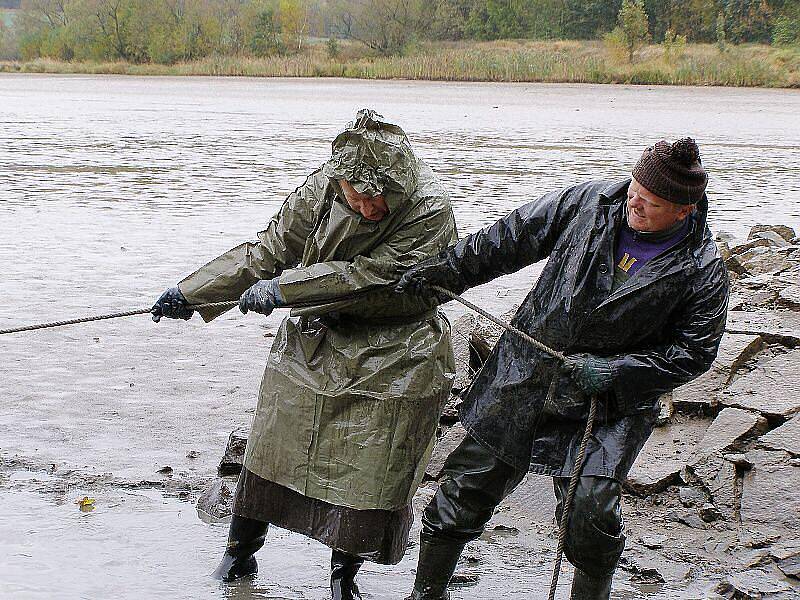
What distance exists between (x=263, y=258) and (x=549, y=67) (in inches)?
1773

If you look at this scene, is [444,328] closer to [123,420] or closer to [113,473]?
[113,473]

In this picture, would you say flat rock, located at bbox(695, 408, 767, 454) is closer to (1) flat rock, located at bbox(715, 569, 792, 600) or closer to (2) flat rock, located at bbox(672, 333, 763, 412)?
(2) flat rock, located at bbox(672, 333, 763, 412)

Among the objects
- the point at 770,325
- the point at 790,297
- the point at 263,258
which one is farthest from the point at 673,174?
the point at 790,297

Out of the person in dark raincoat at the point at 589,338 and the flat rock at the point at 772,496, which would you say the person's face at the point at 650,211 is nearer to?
the person in dark raincoat at the point at 589,338

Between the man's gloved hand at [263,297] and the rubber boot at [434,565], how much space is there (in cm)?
98

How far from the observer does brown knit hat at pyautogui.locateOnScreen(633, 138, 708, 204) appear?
3564 mm

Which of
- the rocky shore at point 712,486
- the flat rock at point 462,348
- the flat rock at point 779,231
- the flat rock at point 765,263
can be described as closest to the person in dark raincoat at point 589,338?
the rocky shore at point 712,486

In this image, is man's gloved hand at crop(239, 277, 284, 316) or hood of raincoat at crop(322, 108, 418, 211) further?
man's gloved hand at crop(239, 277, 284, 316)

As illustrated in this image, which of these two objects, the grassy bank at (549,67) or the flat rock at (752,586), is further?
the grassy bank at (549,67)

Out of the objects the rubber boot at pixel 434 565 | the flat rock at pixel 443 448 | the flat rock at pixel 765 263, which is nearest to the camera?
the rubber boot at pixel 434 565

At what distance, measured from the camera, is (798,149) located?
20719 millimetres

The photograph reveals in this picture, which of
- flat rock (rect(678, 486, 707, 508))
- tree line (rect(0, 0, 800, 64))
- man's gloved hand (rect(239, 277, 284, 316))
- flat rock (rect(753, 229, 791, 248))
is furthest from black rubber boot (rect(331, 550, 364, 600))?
tree line (rect(0, 0, 800, 64))

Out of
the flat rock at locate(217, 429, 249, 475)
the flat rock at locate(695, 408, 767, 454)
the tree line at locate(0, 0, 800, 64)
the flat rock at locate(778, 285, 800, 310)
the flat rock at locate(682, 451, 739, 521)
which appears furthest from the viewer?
the tree line at locate(0, 0, 800, 64)

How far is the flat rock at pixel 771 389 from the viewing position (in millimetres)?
5516
